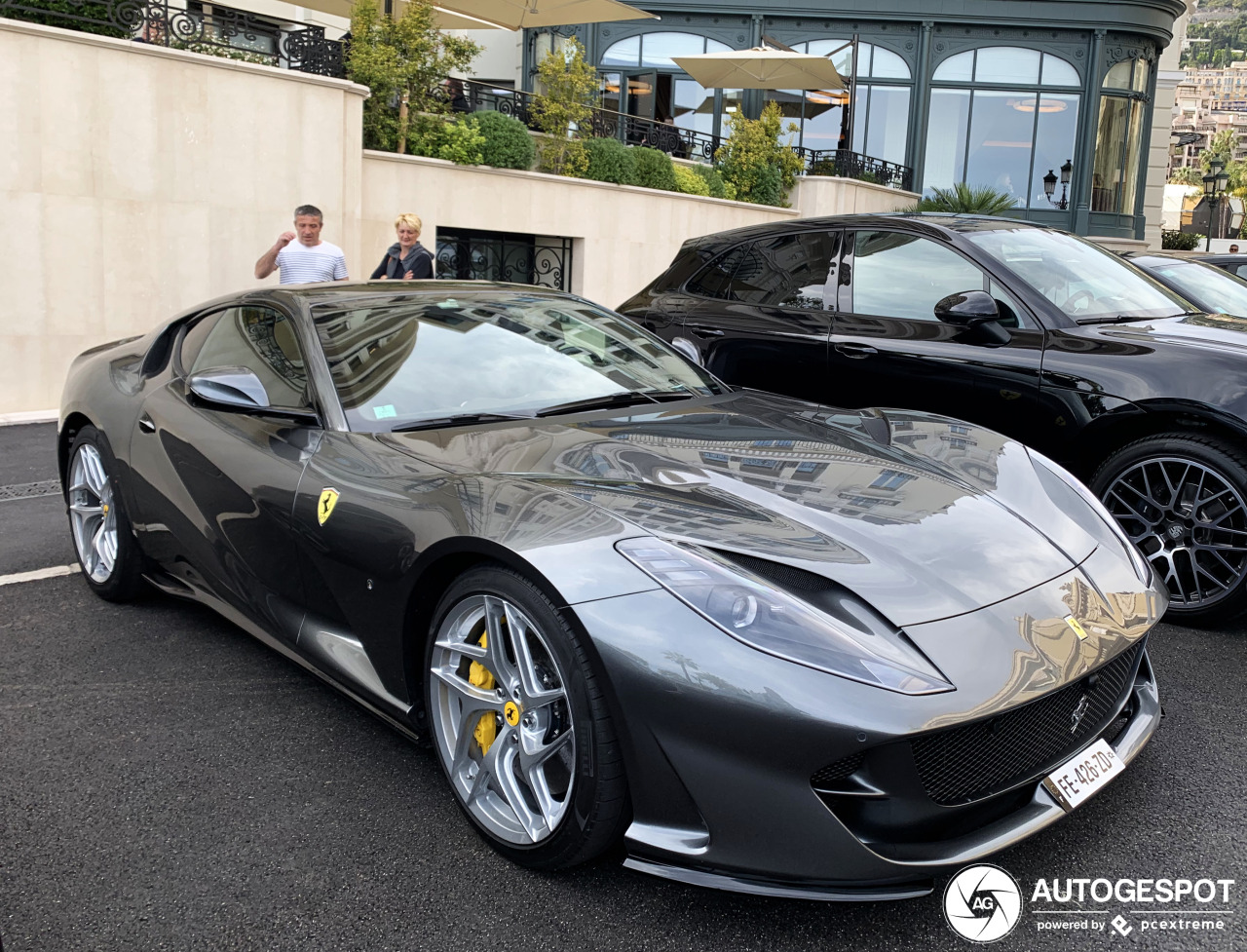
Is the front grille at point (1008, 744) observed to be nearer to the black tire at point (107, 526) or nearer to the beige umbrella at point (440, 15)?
the black tire at point (107, 526)

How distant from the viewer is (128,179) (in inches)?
385

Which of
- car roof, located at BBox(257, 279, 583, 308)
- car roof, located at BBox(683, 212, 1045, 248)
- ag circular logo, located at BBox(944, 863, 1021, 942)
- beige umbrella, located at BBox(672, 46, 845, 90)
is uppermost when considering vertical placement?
beige umbrella, located at BBox(672, 46, 845, 90)

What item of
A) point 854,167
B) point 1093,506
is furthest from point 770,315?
point 854,167

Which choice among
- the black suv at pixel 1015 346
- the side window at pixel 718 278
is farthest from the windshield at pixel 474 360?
the side window at pixel 718 278

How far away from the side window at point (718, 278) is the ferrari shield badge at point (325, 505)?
11.3ft

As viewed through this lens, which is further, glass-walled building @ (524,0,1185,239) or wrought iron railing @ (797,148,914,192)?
glass-walled building @ (524,0,1185,239)

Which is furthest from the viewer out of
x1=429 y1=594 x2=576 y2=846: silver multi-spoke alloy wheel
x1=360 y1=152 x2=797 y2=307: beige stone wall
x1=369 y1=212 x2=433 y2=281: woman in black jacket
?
x1=360 y1=152 x2=797 y2=307: beige stone wall

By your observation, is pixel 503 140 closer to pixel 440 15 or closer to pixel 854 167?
pixel 440 15

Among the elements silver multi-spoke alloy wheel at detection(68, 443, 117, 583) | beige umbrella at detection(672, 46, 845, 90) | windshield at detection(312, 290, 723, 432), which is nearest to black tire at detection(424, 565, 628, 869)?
windshield at detection(312, 290, 723, 432)

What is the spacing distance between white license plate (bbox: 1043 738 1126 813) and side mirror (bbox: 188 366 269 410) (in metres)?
2.37

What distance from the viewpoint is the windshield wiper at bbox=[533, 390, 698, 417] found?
10.8ft

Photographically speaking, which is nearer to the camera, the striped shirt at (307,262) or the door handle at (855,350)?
the door handle at (855,350)

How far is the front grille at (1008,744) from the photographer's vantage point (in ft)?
6.83

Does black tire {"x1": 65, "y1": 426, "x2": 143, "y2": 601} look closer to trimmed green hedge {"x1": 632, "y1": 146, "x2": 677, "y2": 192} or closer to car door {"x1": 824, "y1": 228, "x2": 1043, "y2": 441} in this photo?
car door {"x1": 824, "y1": 228, "x2": 1043, "y2": 441}
